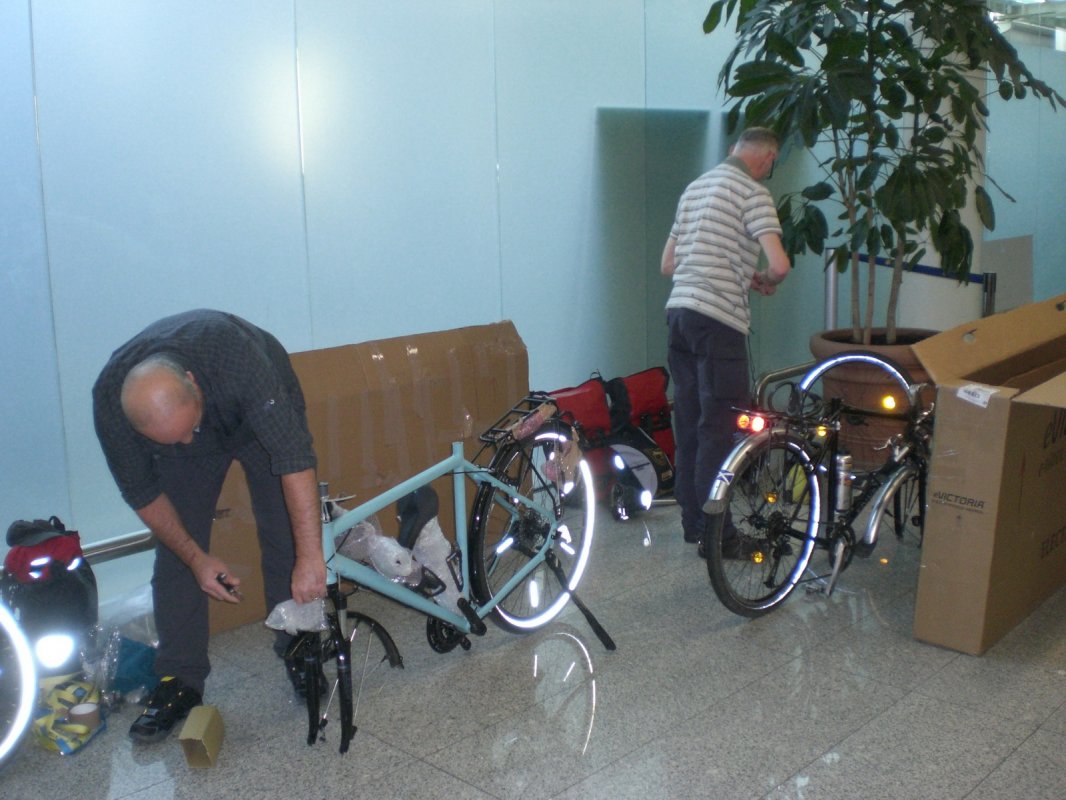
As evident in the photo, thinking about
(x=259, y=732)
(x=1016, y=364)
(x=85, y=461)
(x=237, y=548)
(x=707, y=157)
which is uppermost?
(x=707, y=157)

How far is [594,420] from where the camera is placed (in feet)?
14.2

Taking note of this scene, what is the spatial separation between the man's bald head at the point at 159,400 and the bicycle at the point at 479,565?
0.41 meters

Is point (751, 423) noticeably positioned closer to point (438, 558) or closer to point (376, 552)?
point (438, 558)

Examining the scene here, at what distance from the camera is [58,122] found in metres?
3.10

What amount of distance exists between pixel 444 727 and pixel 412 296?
1934mm

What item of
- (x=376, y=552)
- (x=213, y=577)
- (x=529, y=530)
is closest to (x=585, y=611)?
(x=529, y=530)

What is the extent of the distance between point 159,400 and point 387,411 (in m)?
1.40

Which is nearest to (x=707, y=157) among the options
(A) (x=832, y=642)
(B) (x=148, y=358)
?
(A) (x=832, y=642)

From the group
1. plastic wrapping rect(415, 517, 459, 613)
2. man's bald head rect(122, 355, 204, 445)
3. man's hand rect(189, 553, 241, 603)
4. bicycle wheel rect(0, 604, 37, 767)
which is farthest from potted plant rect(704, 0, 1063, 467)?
bicycle wheel rect(0, 604, 37, 767)

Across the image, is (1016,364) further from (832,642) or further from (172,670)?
(172,670)

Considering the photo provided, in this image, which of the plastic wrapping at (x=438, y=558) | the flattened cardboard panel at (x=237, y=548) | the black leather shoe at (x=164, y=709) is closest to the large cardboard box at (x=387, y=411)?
the flattened cardboard panel at (x=237, y=548)

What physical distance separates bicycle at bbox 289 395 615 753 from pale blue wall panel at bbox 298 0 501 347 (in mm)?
1072

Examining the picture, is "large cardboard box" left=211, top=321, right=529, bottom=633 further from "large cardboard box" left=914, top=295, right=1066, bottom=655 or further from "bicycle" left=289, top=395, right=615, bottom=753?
"large cardboard box" left=914, top=295, right=1066, bottom=655

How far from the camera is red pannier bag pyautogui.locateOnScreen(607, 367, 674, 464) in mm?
4449
